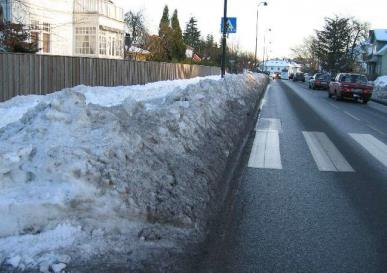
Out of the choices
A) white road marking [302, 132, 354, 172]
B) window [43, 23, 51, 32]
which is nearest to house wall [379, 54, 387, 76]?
window [43, 23, 51, 32]

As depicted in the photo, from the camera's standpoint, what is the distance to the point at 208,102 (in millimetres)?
12445

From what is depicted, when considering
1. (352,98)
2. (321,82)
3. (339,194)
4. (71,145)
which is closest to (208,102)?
(339,194)

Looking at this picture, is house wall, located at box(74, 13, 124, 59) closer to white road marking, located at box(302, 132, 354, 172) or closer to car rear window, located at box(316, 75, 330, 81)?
car rear window, located at box(316, 75, 330, 81)

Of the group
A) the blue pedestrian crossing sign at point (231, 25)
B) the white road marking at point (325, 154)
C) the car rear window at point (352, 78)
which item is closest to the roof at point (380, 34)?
the car rear window at point (352, 78)

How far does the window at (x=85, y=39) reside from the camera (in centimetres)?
3606

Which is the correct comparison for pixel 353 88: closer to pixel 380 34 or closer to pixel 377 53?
pixel 377 53

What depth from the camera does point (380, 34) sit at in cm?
8900

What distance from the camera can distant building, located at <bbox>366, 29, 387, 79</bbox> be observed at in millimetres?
81875

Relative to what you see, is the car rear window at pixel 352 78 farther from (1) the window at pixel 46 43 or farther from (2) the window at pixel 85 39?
(1) the window at pixel 46 43

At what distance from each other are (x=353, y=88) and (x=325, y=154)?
21674mm

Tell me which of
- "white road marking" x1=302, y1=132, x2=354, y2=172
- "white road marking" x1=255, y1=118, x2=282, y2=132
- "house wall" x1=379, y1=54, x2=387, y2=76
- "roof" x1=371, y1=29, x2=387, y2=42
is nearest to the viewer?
"white road marking" x1=302, y1=132, x2=354, y2=172

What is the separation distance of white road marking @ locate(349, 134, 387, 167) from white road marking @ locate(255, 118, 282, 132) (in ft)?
7.12

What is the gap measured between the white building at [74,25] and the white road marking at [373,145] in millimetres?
17604

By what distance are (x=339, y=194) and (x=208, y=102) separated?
5.66 m
